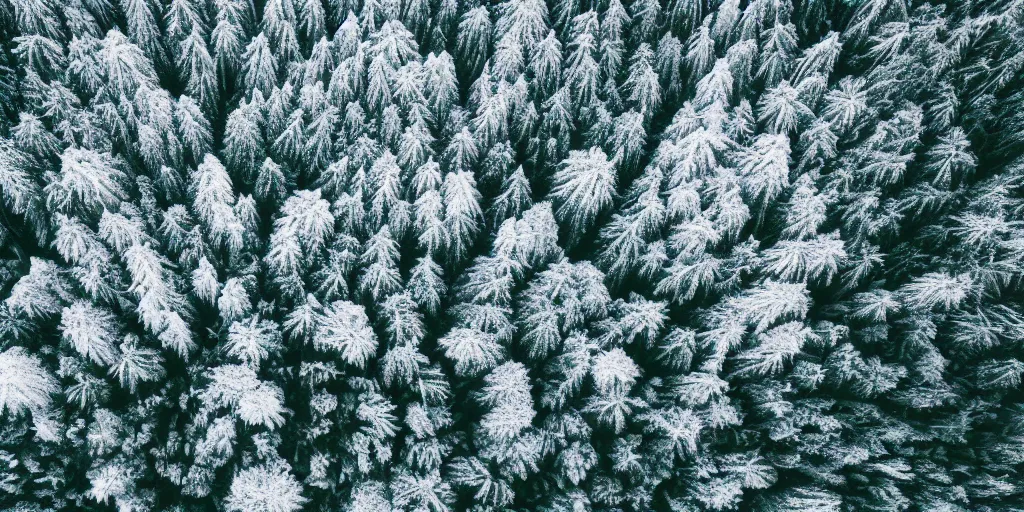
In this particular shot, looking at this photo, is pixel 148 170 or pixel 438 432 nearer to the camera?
pixel 438 432

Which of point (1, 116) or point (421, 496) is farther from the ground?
point (1, 116)

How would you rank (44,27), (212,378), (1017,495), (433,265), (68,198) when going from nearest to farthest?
(1017,495) → (212,378) → (68,198) → (433,265) → (44,27)

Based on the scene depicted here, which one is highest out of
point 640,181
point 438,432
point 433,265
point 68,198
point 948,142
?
point 948,142

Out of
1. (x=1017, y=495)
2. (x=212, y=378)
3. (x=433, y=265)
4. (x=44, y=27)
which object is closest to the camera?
(x=1017, y=495)

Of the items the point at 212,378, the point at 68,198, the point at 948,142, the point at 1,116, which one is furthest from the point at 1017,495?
the point at 1,116

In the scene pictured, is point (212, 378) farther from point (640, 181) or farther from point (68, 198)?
point (640, 181)

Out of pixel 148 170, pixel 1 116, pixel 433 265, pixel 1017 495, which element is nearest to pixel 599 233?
pixel 433 265
